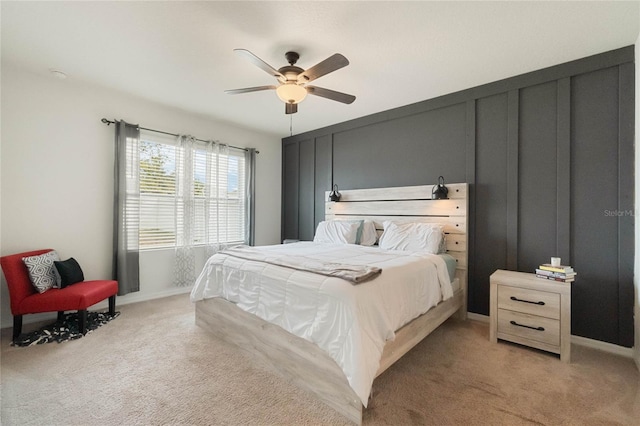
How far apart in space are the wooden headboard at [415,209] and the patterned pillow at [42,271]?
3.41 metres

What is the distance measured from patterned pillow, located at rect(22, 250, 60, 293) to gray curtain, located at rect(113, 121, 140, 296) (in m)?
0.63

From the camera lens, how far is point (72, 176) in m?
3.20

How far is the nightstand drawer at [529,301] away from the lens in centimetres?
231

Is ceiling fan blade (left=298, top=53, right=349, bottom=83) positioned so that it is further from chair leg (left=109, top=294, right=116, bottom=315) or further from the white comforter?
chair leg (left=109, top=294, right=116, bottom=315)

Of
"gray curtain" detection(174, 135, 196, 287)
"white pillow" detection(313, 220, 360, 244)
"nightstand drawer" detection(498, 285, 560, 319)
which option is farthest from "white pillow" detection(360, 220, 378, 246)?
"gray curtain" detection(174, 135, 196, 287)

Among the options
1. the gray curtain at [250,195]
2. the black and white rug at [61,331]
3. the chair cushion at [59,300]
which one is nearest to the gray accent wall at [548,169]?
the gray curtain at [250,195]

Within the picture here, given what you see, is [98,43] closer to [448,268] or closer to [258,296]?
[258,296]

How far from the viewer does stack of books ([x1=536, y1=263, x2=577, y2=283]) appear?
92.3 inches

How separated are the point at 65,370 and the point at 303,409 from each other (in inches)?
72.9

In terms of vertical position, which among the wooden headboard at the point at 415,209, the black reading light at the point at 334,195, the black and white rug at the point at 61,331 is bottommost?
the black and white rug at the point at 61,331

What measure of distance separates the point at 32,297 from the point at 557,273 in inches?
185

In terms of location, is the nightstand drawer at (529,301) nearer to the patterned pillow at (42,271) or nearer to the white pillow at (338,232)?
the white pillow at (338,232)

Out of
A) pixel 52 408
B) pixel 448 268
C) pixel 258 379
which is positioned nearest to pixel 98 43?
pixel 52 408

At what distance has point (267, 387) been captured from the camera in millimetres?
1931
